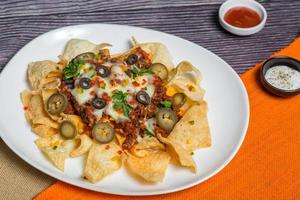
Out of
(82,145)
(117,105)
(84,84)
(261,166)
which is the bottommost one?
(261,166)

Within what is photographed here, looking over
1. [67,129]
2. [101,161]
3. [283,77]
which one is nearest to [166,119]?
[101,161]

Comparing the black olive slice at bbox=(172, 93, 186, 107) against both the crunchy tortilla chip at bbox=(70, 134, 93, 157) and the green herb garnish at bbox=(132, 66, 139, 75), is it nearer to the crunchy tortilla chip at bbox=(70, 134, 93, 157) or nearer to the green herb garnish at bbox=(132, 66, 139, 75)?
the green herb garnish at bbox=(132, 66, 139, 75)

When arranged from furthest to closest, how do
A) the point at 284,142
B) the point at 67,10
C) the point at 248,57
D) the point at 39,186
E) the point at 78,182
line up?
1. the point at 67,10
2. the point at 248,57
3. the point at 284,142
4. the point at 39,186
5. the point at 78,182

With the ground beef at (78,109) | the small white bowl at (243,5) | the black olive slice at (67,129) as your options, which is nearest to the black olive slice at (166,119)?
the ground beef at (78,109)

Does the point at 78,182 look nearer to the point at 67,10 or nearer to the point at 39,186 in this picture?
the point at 39,186

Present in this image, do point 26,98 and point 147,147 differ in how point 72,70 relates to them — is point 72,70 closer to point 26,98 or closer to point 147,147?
point 26,98

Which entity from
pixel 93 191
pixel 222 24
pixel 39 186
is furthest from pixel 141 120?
pixel 222 24
